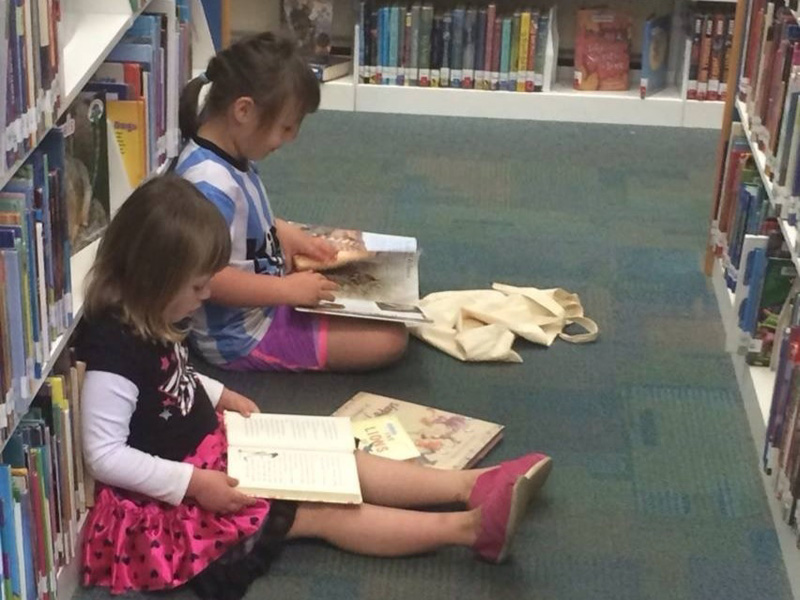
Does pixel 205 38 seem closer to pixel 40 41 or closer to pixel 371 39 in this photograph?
pixel 371 39

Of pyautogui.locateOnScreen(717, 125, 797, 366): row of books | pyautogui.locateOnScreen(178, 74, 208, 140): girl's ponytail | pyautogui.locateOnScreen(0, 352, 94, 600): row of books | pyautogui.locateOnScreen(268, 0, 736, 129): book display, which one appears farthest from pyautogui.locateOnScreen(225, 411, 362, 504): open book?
pyautogui.locateOnScreen(268, 0, 736, 129): book display

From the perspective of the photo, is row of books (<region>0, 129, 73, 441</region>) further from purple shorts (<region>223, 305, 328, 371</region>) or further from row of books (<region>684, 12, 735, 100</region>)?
row of books (<region>684, 12, 735, 100</region>)

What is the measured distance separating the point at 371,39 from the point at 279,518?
2.56 meters

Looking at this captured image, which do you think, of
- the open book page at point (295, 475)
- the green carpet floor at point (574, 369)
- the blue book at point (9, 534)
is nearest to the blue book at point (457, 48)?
the green carpet floor at point (574, 369)

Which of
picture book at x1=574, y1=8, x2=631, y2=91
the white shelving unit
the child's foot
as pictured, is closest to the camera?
the child's foot

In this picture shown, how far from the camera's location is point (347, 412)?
89.5 inches

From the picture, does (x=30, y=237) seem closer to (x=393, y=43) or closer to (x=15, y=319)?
(x=15, y=319)

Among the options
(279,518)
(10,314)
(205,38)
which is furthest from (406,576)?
(205,38)

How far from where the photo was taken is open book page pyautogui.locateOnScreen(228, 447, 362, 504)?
1832mm

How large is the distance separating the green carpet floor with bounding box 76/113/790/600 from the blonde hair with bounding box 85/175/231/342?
460 millimetres

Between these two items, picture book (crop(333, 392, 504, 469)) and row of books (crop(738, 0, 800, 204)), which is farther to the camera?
row of books (crop(738, 0, 800, 204))

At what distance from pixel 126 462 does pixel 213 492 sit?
130 mm

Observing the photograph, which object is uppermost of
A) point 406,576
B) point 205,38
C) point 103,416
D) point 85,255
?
point 205,38

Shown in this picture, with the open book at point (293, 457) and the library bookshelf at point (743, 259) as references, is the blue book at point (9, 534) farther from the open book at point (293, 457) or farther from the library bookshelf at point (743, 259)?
the library bookshelf at point (743, 259)
